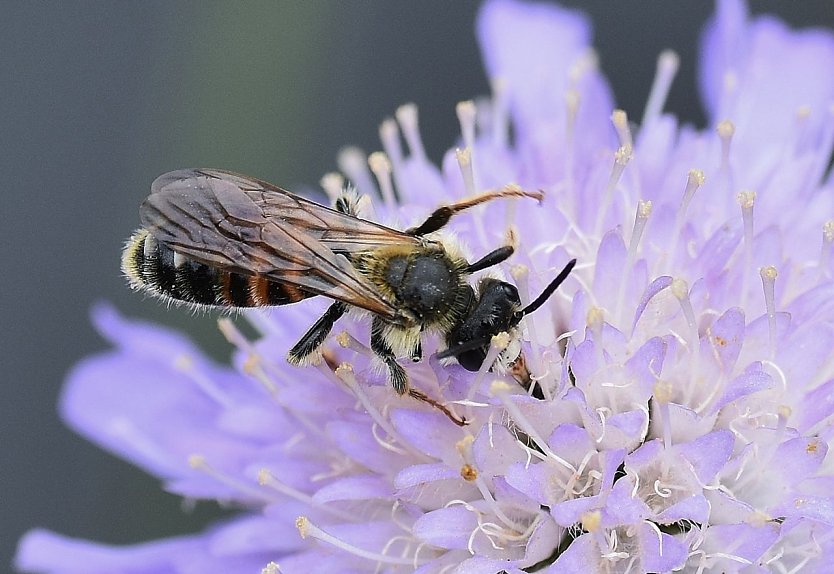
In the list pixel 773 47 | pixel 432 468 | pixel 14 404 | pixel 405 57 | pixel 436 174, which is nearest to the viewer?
pixel 432 468

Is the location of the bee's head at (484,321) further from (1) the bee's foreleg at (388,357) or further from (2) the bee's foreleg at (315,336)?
(2) the bee's foreleg at (315,336)

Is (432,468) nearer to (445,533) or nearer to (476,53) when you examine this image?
(445,533)

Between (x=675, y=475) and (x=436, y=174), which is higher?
(x=436, y=174)

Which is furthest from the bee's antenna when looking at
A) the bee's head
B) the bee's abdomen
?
the bee's abdomen

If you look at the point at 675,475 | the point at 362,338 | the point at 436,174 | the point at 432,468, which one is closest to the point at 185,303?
the point at 362,338

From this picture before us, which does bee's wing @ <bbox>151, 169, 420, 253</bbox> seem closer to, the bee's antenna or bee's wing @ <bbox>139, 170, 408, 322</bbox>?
bee's wing @ <bbox>139, 170, 408, 322</bbox>

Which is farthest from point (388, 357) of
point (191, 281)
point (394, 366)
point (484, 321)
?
point (191, 281)

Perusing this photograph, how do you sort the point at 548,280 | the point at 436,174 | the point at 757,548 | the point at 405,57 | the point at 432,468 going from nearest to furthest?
the point at 757,548 → the point at 432,468 → the point at 548,280 → the point at 436,174 → the point at 405,57
